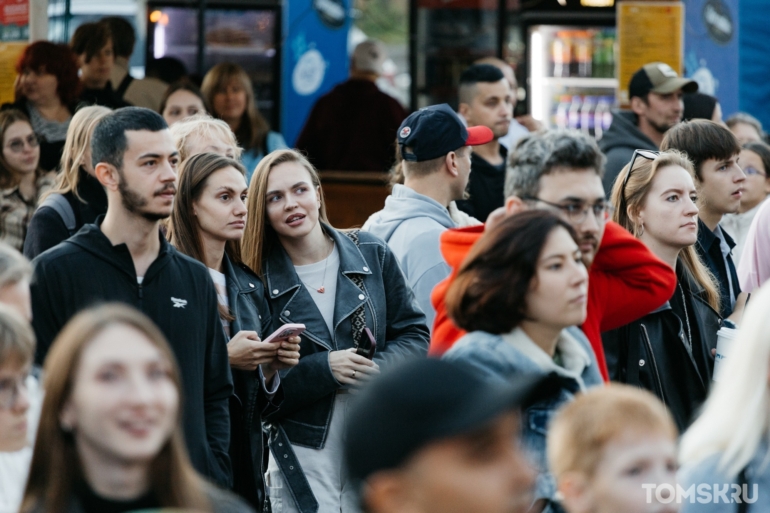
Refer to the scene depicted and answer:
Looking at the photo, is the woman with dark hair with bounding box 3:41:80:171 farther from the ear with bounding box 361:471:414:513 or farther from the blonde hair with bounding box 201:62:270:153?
the ear with bounding box 361:471:414:513

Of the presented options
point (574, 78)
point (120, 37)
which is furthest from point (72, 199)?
point (574, 78)

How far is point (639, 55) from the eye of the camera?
9453 mm

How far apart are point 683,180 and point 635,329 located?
2.76ft

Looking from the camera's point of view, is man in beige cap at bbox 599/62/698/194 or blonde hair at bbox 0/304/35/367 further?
man in beige cap at bbox 599/62/698/194

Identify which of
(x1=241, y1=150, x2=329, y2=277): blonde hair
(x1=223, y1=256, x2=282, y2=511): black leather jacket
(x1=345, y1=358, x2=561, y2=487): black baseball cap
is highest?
Result: (x1=241, y1=150, x2=329, y2=277): blonde hair

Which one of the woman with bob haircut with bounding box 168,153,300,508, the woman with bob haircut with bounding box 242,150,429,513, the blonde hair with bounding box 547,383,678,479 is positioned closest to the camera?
the blonde hair with bounding box 547,383,678,479

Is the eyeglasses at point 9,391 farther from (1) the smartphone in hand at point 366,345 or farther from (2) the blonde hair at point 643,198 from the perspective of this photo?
(2) the blonde hair at point 643,198

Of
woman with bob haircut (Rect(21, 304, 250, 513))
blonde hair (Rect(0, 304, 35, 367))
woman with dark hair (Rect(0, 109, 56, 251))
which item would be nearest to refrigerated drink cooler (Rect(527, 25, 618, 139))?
woman with dark hair (Rect(0, 109, 56, 251))

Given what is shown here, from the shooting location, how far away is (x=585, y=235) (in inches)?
149

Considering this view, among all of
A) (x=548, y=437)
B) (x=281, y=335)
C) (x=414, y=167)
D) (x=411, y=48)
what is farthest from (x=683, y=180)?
(x=411, y=48)

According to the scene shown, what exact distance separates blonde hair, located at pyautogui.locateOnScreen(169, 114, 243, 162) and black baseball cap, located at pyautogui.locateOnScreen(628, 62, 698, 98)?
338cm

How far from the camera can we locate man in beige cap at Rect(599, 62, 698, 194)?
26.0 feet

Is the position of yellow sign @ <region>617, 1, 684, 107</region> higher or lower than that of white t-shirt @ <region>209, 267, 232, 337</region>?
higher

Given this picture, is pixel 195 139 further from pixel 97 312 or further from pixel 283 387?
pixel 97 312
